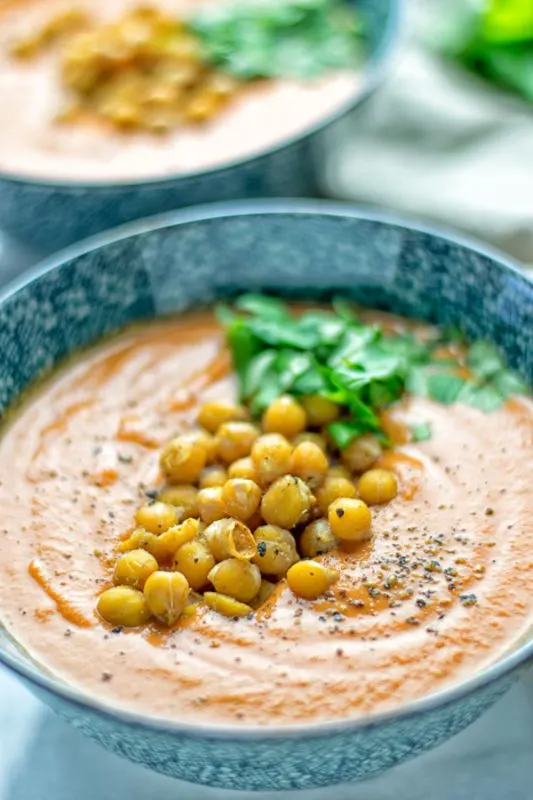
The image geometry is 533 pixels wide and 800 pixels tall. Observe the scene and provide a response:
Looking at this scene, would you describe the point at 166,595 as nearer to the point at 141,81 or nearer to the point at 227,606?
the point at 227,606

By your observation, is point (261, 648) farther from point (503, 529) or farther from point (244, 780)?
point (503, 529)

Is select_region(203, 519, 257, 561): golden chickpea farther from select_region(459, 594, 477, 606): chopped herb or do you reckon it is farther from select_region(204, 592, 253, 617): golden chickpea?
select_region(459, 594, 477, 606): chopped herb

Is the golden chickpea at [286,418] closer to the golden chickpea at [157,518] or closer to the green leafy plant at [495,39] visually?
the golden chickpea at [157,518]

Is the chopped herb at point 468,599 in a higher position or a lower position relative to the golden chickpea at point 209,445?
higher

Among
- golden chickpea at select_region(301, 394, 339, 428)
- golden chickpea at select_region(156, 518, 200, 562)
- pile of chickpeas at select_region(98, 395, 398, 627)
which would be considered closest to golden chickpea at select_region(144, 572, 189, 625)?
pile of chickpeas at select_region(98, 395, 398, 627)

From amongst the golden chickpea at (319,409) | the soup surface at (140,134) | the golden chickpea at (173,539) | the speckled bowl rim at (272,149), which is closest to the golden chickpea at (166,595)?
the golden chickpea at (173,539)
